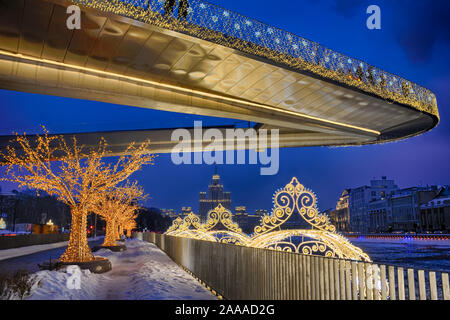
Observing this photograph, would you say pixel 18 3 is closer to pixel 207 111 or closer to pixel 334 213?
pixel 207 111

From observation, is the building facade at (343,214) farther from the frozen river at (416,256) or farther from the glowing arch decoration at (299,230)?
the glowing arch decoration at (299,230)

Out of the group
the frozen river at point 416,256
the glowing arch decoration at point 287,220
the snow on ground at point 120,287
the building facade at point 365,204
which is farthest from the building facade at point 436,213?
the snow on ground at point 120,287

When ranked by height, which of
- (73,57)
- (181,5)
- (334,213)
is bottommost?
(334,213)

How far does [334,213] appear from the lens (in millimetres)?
155000

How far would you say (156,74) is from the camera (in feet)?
60.4

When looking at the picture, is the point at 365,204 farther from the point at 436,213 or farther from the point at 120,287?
the point at 120,287

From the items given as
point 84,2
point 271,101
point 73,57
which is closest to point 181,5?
point 84,2

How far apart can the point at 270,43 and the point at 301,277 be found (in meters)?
15.0

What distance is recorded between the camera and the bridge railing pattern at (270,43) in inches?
555

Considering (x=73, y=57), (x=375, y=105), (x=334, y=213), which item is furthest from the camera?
(x=334, y=213)

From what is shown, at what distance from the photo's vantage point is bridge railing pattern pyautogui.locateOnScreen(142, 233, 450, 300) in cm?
384

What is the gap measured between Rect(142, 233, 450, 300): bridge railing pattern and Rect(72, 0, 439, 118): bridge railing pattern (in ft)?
31.4
